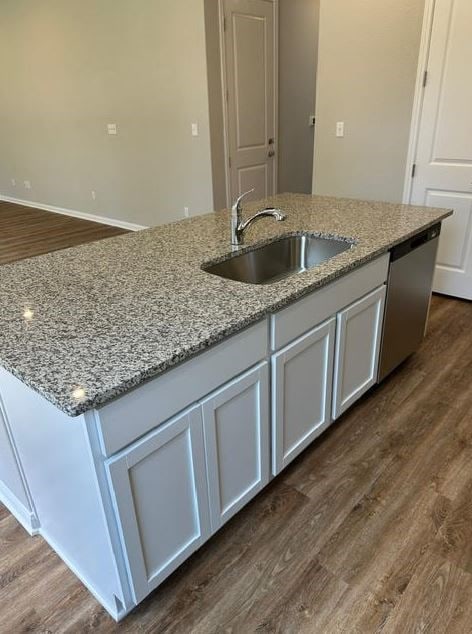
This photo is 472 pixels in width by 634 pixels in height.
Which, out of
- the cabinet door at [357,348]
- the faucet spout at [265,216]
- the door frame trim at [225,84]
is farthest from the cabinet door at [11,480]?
the door frame trim at [225,84]

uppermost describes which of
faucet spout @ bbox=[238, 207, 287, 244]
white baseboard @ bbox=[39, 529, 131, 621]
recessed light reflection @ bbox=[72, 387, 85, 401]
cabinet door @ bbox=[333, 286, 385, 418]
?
faucet spout @ bbox=[238, 207, 287, 244]

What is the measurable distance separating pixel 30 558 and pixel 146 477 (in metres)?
0.78

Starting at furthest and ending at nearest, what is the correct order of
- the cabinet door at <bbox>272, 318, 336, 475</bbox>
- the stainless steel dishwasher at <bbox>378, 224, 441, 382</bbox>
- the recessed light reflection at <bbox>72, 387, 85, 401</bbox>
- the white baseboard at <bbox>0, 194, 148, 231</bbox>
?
the white baseboard at <bbox>0, 194, 148, 231</bbox> → the stainless steel dishwasher at <bbox>378, 224, 441, 382</bbox> → the cabinet door at <bbox>272, 318, 336, 475</bbox> → the recessed light reflection at <bbox>72, 387, 85, 401</bbox>

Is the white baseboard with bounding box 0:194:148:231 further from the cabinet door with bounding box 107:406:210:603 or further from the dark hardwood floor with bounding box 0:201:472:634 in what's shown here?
the cabinet door with bounding box 107:406:210:603

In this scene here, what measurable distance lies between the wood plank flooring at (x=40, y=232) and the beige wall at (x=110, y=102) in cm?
27

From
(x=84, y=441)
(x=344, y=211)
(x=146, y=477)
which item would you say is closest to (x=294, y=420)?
(x=146, y=477)

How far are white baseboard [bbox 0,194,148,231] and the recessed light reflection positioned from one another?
16.1 feet

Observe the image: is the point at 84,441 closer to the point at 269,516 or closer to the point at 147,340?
the point at 147,340

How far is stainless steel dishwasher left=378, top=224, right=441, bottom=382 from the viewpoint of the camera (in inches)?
85.8

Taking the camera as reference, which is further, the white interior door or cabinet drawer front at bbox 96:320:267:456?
the white interior door

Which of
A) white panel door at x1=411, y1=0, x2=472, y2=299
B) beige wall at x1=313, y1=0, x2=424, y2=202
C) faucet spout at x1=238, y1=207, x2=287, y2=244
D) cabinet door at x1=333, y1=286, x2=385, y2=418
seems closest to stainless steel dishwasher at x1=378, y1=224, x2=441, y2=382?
cabinet door at x1=333, y1=286, x2=385, y2=418

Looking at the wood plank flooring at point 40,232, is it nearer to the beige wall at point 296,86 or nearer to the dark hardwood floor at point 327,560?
the beige wall at point 296,86

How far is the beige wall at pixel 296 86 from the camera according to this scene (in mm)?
4773

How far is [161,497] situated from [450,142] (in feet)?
10.1
